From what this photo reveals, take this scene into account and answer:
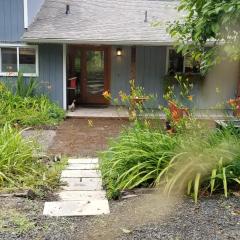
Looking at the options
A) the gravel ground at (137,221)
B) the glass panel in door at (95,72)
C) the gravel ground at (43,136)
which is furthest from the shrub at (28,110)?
the gravel ground at (137,221)

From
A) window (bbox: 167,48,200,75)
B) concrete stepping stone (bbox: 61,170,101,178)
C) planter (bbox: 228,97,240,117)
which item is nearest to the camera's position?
planter (bbox: 228,97,240,117)

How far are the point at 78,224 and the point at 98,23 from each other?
Result: 1082cm

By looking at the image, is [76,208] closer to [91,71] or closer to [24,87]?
[24,87]

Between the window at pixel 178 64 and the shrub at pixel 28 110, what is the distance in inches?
178

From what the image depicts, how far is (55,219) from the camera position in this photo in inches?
164

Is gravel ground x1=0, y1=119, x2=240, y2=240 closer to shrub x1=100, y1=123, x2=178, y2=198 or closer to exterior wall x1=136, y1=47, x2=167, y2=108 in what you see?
shrub x1=100, y1=123, x2=178, y2=198

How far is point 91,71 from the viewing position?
1510 centimetres

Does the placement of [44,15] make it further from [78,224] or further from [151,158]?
[78,224]

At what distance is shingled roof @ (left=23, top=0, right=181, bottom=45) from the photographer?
493 inches

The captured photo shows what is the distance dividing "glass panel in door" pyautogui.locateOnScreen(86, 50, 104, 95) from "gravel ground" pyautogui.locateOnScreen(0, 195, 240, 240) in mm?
10744

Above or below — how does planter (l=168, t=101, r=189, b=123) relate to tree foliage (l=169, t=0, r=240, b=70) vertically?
below

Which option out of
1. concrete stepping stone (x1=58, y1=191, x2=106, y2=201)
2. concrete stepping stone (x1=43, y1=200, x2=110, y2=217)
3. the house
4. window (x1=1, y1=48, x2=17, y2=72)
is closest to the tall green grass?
concrete stepping stone (x1=58, y1=191, x2=106, y2=201)

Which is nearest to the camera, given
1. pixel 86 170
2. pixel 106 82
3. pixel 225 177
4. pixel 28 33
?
pixel 225 177

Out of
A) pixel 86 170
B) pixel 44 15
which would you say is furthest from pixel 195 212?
pixel 44 15
